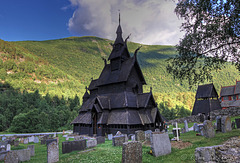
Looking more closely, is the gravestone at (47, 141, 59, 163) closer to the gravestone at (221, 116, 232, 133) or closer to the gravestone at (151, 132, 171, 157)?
the gravestone at (151, 132, 171, 157)

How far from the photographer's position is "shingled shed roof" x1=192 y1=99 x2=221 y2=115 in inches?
1379

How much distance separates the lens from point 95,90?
35781mm

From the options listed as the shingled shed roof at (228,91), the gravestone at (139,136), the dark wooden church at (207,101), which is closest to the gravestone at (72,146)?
the gravestone at (139,136)

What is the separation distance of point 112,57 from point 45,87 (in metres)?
89.4

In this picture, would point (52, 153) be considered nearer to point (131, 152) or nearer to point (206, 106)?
point (131, 152)

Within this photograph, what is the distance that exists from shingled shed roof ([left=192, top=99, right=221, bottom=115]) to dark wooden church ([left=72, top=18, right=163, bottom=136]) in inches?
616

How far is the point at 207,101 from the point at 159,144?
31611 mm

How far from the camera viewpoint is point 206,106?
3569 cm

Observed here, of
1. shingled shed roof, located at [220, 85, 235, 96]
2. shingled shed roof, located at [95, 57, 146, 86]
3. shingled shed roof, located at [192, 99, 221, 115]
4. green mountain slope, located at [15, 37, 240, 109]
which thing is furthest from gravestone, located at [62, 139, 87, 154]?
green mountain slope, located at [15, 37, 240, 109]

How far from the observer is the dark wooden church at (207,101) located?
35.3 m

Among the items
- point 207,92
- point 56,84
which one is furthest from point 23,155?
point 56,84

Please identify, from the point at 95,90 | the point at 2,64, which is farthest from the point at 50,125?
the point at 2,64

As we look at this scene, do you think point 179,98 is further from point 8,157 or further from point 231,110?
point 8,157

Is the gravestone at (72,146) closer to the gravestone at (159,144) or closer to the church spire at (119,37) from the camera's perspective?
the gravestone at (159,144)
